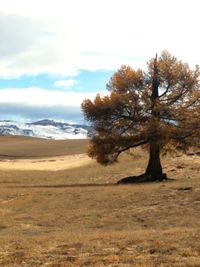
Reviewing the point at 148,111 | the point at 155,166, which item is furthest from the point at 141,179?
the point at 148,111

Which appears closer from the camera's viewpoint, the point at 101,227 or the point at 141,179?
the point at 101,227

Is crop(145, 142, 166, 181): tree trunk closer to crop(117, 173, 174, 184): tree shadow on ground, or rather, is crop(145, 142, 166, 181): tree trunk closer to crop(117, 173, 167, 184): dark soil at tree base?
crop(117, 173, 167, 184): dark soil at tree base

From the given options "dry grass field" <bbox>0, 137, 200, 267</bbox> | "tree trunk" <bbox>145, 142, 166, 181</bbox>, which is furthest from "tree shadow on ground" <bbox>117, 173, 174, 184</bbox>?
"dry grass field" <bbox>0, 137, 200, 267</bbox>

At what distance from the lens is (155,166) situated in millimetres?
48812

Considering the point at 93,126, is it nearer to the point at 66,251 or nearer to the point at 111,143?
the point at 111,143

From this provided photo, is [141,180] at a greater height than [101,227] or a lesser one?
greater

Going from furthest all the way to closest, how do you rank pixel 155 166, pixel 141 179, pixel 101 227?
pixel 155 166, pixel 141 179, pixel 101 227

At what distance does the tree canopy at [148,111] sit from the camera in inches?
1874

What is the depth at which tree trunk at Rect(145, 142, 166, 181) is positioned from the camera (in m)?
47.8

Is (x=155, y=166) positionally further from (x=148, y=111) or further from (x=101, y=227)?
(x=101, y=227)

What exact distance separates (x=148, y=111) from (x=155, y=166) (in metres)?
4.87

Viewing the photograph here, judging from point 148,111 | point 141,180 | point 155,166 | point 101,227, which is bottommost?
point 101,227

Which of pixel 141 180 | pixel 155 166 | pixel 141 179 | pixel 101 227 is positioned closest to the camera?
pixel 101 227

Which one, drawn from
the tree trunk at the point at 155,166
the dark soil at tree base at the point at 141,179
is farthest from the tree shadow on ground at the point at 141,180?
the tree trunk at the point at 155,166
